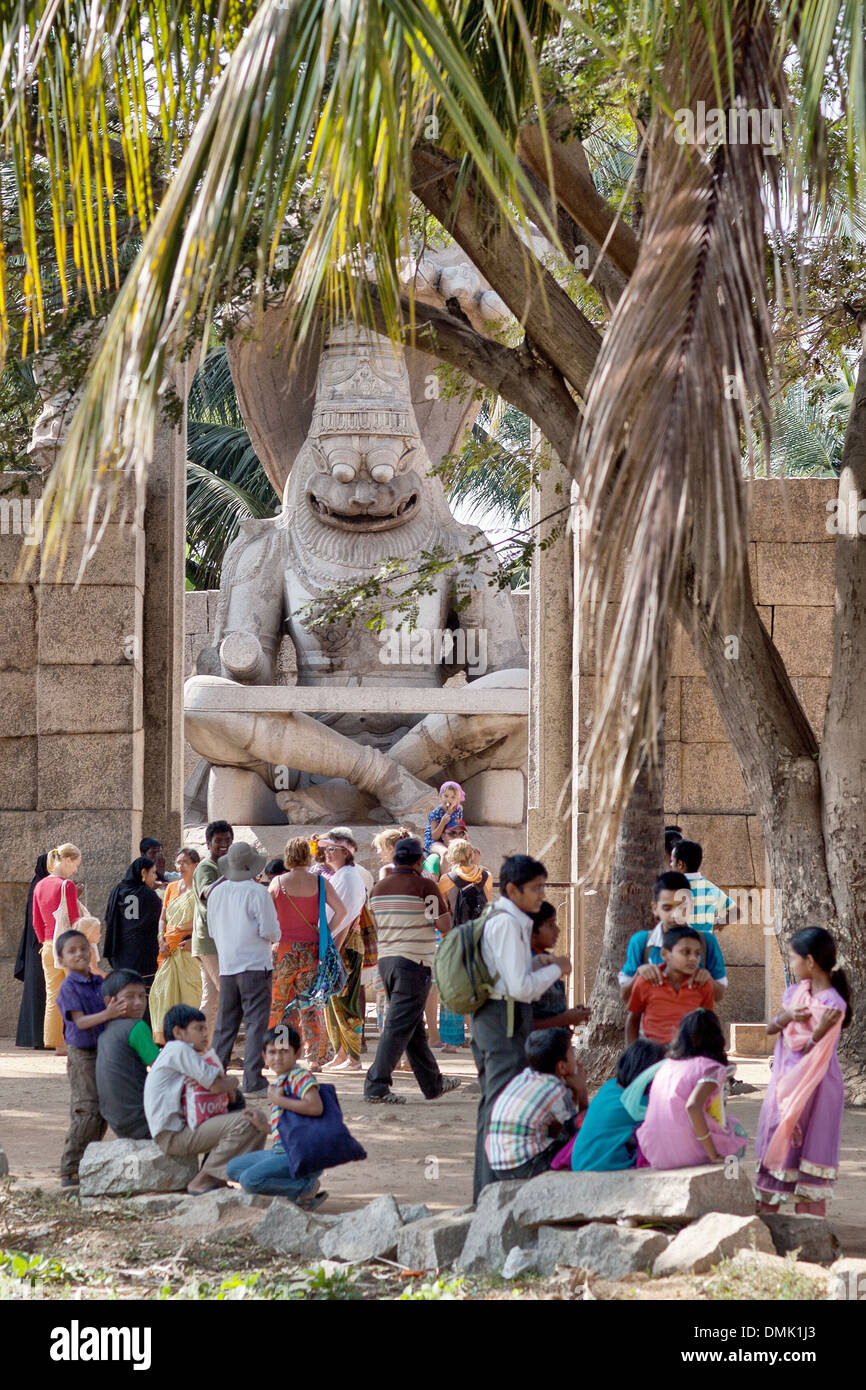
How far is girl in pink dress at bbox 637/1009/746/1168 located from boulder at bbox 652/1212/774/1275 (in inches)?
14.9

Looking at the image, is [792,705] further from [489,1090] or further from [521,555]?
[489,1090]

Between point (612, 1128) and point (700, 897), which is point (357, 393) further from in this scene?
point (612, 1128)

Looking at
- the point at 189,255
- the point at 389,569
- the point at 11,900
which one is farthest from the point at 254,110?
the point at 11,900

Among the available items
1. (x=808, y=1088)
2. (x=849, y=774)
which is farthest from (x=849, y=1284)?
(x=849, y=774)

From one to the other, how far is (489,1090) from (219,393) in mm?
25988

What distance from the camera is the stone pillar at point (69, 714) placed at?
444 inches

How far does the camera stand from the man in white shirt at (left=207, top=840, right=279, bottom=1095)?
793 cm

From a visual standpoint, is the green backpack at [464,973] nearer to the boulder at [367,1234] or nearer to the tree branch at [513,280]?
the boulder at [367,1234]

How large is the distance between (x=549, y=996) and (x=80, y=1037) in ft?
5.95

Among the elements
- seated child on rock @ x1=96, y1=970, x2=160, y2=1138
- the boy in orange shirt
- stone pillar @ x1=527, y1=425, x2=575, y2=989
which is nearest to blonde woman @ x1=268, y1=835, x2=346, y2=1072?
seated child on rock @ x1=96, y1=970, x2=160, y2=1138

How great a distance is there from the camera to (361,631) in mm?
13852

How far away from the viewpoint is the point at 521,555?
9.52m

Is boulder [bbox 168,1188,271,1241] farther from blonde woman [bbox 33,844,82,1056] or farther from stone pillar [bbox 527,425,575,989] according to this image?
stone pillar [bbox 527,425,575,989]

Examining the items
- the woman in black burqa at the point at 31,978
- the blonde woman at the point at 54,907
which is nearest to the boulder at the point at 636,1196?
the blonde woman at the point at 54,907
